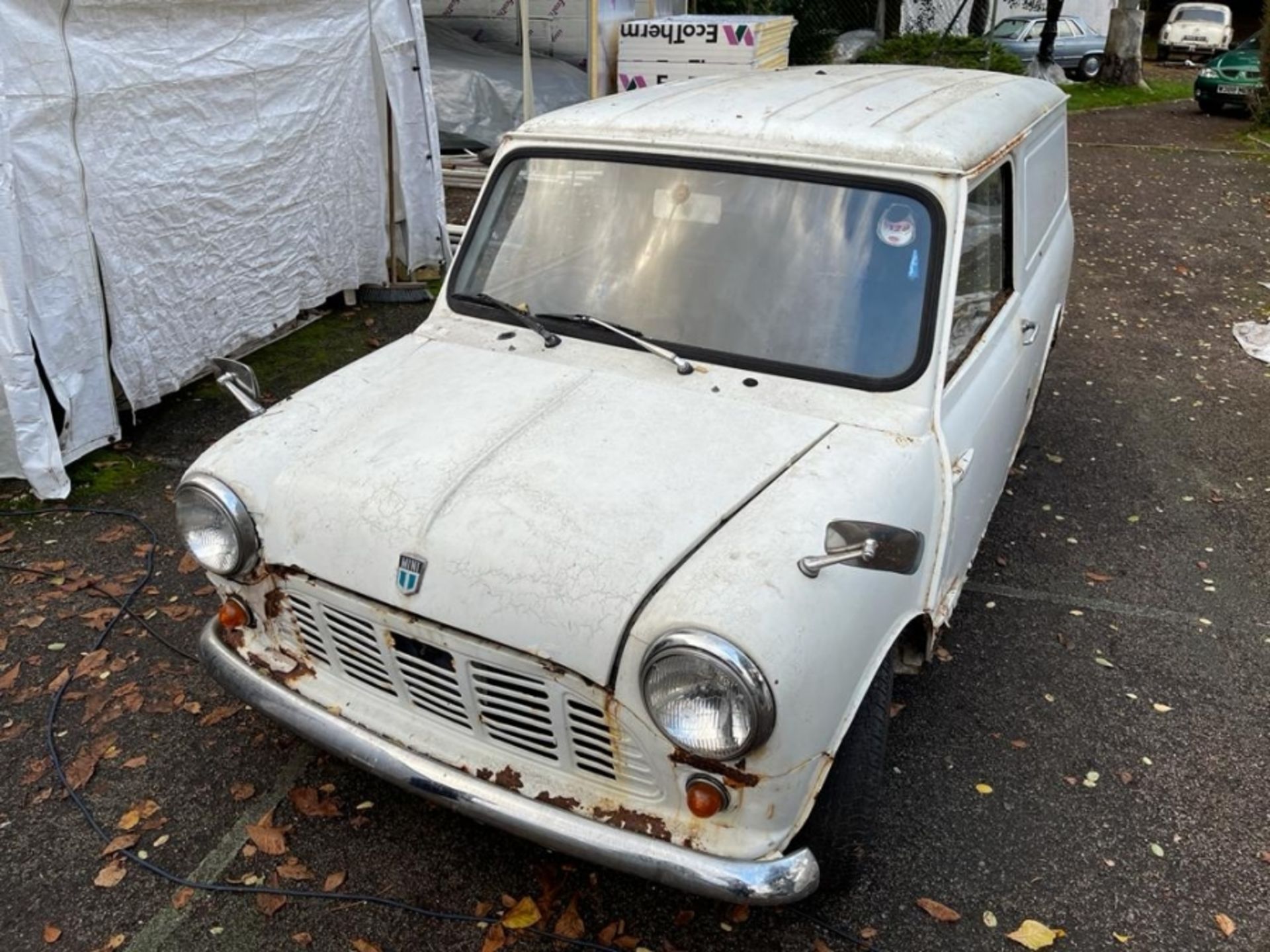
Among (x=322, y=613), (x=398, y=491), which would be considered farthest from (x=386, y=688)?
(x=398, y=491)

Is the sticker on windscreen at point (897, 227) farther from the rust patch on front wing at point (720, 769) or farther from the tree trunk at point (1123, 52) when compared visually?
the tree trunk at point (1123, 52)

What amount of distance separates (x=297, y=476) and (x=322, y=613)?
0.38 metres

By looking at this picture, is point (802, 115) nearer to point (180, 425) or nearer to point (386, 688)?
point (386, 688)

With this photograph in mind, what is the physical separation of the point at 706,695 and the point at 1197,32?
31.6 m

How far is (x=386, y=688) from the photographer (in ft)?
8.63

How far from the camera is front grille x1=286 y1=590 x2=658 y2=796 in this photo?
2.31 metres

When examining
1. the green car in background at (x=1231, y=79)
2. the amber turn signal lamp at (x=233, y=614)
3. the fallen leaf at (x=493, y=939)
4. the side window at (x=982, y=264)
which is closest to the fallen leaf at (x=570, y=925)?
the fallen leaf at (x=493, y=939)

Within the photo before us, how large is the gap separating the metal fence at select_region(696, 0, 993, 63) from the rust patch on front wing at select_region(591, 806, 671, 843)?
17.3 m

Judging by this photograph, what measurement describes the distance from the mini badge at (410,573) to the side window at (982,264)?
1684 millimetres

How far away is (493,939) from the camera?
105 inches

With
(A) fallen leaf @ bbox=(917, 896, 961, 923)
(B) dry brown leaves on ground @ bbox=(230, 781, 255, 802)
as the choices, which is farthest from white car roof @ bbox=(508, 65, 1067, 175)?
(B) dry brown leaves on ground @ bbox=(230, 781, 255, 802)

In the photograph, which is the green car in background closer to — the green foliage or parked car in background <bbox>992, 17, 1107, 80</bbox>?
the green foliage

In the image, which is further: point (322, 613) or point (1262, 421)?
point (1262, 421)

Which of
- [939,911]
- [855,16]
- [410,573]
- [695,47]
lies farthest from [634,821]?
[855,16]
